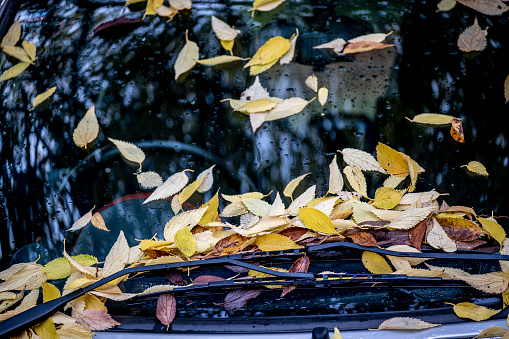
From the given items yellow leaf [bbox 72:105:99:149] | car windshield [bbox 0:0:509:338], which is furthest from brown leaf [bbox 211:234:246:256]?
yellow leaf [bbox 72:105:99:149]

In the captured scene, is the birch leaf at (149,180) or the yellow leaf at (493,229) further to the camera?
the birch leaf at (149,180)

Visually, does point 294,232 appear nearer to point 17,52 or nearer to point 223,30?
point 223,30

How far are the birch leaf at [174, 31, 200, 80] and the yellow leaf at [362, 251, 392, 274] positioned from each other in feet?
3.20

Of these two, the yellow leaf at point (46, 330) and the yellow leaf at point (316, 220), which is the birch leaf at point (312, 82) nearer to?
the yellow leaf at point (316, 220)

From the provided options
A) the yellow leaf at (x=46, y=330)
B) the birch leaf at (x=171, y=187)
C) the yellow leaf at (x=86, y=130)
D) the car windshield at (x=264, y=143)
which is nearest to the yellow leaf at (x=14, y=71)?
the car windshield at (x=264, y=143)

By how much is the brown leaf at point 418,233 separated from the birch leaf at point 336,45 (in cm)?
75

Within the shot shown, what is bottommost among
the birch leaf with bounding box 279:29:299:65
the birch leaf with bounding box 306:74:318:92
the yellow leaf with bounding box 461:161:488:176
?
the yellow leaf with bounding box 461:161:488:176

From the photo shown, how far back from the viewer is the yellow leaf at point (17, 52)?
70.5 inches

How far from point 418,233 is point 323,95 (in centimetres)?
59

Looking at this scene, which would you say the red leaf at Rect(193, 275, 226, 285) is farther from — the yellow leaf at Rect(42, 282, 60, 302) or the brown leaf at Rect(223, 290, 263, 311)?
the yellow leaf at Rect(42, 282, 60, 302)

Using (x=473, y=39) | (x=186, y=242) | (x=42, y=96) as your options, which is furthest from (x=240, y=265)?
(x=473, y=39)

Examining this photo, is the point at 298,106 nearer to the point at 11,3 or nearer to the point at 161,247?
the point at 161,247

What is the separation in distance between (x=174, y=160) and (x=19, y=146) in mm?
609

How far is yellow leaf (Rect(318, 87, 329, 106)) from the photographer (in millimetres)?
1478
